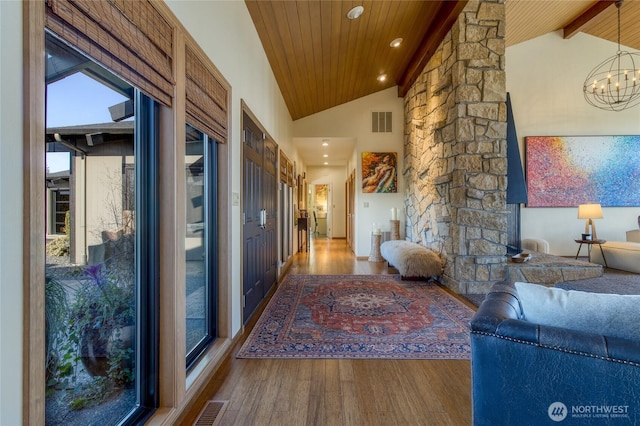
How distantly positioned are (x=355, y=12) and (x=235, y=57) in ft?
5.45

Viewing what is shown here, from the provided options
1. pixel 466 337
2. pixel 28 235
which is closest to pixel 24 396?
pixel 28 235

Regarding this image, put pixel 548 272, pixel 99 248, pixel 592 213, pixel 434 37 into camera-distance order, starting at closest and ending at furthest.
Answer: pixel 99 248
pixel 548 272
pixel 434 37
pixel 592 213

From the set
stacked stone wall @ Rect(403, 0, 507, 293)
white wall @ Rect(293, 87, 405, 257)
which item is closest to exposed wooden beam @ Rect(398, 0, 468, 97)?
stacked stone wall @ Rect(403, 0, 507, 293)

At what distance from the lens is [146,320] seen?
1438 millimetres

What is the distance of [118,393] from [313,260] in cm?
502

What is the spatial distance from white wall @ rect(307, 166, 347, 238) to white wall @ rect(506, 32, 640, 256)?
5882 millimetres

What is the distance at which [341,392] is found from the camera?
5.69 feet

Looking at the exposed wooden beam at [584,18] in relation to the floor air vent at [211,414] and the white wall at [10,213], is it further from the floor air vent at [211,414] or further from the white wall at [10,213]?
the floor air vent at [211,414]

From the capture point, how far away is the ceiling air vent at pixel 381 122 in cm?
639

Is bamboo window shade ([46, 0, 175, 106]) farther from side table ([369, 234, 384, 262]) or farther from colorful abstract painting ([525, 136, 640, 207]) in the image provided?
colorful abstract painting ([525, 136, 640, 207])

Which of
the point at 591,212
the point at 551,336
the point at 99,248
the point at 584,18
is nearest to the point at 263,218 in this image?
the point at 99,248

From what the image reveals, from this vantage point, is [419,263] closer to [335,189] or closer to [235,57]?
[235,57]

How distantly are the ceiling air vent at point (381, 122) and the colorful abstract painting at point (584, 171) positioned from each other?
2.95m

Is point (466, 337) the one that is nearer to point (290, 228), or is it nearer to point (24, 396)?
point (24, 396)
